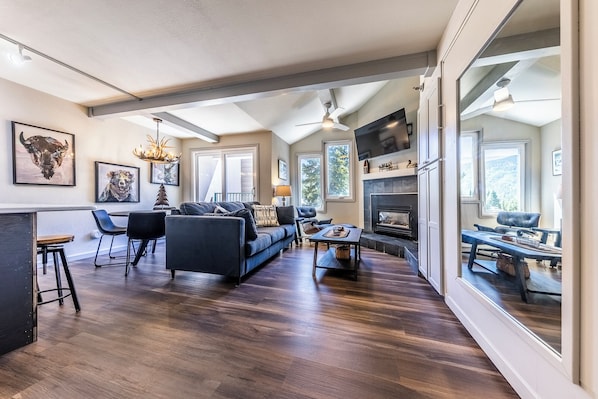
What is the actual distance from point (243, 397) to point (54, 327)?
170cm

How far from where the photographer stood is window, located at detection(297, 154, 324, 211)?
20.6 ft

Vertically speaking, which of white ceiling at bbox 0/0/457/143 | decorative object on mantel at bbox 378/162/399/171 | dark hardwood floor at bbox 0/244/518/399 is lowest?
dark hardwood floor at bbox 0/244/518/399

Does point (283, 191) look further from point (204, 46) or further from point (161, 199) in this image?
→ point (204, 46)

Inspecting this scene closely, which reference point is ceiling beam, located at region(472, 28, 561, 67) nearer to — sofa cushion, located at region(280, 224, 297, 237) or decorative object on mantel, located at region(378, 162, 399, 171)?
decorative object on mantel, located at region(378, 162, 399, 171)

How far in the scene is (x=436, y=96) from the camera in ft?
6.98

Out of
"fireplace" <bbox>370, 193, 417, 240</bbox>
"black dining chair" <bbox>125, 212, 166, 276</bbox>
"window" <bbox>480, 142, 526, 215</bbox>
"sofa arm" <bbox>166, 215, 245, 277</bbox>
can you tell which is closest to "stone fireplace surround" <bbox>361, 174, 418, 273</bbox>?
"fireplace" <bbox>370, 193, 417, 240</bbox>

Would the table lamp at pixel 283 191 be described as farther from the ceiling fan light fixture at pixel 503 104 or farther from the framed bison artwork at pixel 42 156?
the ceiling fan light fixture at pixel 503 104

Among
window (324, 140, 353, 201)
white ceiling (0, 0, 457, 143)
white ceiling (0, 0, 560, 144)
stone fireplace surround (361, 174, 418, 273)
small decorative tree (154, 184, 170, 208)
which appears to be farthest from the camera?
window (324, 140, 353, 201)

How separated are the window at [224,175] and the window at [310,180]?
1.51 m

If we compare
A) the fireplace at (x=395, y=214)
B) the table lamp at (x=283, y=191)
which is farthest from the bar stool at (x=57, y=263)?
the fireplace at (x=395, y=214)

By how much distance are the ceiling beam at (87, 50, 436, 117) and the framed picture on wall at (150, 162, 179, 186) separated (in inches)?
60.3

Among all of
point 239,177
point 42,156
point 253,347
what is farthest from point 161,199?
point 253,347

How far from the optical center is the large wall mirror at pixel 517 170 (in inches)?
40.5

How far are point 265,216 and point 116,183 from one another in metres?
2.88
